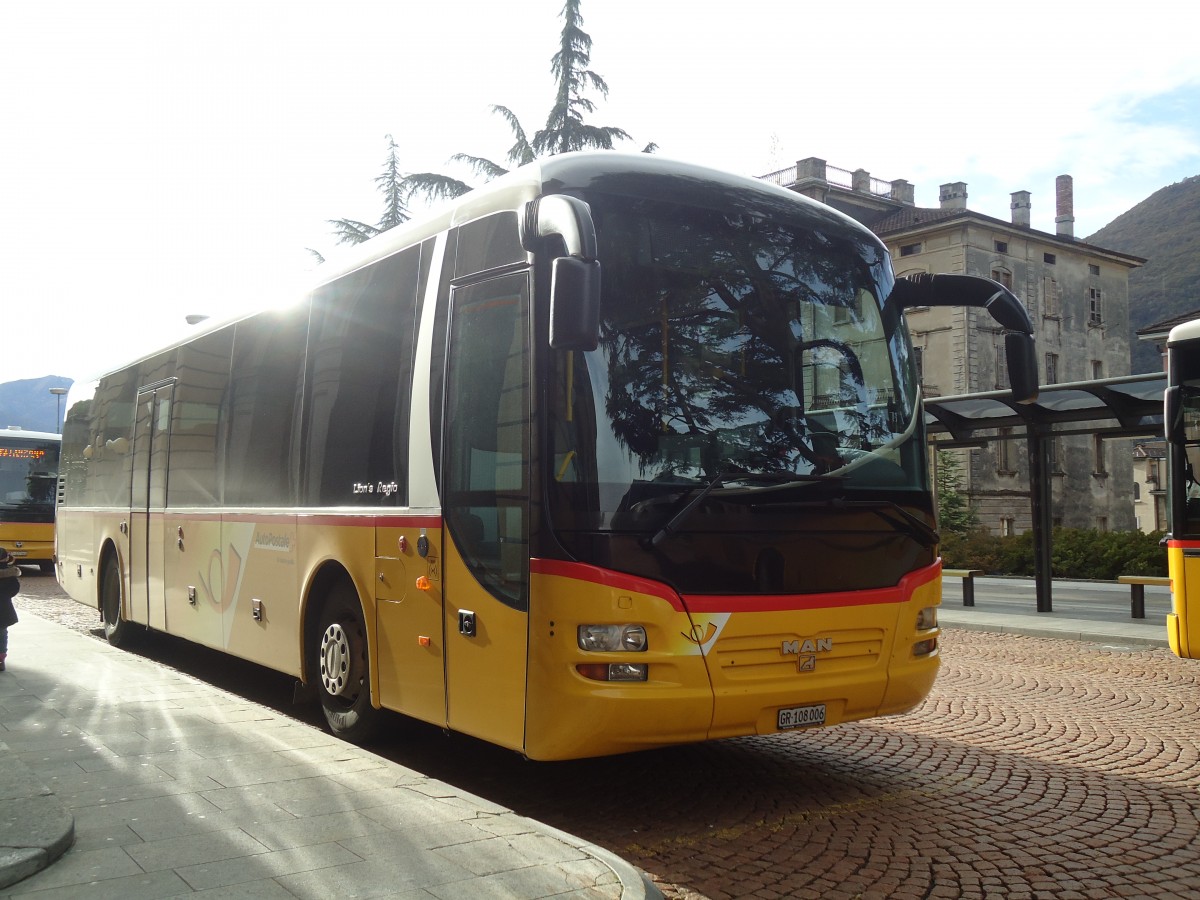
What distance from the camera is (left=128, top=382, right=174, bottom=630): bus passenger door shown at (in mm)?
11531

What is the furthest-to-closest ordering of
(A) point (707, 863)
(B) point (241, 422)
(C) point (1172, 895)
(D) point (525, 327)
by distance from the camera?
(B) point (241, 422) → (D) point (525, 327) → (A) point (707, 863) → (C) point (1172, 895)

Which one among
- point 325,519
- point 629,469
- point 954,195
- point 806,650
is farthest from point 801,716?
point 954,195

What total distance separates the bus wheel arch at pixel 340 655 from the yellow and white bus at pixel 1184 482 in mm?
6744

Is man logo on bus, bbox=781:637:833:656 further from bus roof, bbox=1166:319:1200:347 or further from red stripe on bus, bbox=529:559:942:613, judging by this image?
bus roof, bbox=1166:319:1200:347

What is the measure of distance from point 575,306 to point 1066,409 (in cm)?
1334

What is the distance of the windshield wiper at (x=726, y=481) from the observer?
18.2 ft

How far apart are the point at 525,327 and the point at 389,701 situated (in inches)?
95.1

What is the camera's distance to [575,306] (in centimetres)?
516

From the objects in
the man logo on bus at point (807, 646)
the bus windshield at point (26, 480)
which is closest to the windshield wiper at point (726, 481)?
the man logo on bus at point (807, 646)

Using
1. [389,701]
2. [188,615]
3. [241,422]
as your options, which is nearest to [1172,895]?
[389,701]

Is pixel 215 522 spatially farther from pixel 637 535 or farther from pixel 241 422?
pixel 637 535

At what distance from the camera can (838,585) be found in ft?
20.1

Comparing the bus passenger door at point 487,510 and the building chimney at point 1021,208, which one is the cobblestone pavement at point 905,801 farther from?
the building chimney at point 1021,208

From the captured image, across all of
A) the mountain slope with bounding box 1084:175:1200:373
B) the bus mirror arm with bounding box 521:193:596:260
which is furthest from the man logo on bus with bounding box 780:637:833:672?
the mountain slope with bounding box 1084:175:1200:373
